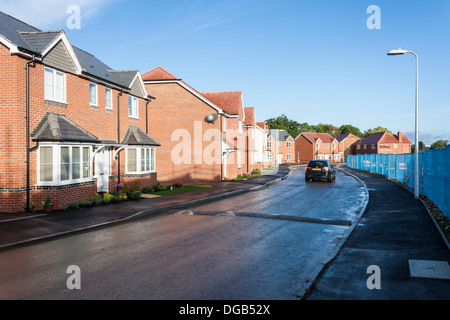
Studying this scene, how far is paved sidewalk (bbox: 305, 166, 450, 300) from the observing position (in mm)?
5551

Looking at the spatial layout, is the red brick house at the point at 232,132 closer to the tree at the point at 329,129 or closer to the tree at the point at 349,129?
the tree at the point at 329,129

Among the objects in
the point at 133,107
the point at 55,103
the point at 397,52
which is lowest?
the point at 55,103

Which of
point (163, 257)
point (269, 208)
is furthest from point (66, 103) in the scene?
point (163, 257)

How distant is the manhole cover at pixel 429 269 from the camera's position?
627 centimetres

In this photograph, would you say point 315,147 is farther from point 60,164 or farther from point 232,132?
point 60,164

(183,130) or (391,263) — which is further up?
(183,130)

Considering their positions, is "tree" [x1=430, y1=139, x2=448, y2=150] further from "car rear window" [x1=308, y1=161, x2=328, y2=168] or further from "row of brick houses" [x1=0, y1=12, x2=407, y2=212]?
"row of brick houses" [x1=0, y1=12, x2=407, y2=212]

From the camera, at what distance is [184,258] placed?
24.7ft

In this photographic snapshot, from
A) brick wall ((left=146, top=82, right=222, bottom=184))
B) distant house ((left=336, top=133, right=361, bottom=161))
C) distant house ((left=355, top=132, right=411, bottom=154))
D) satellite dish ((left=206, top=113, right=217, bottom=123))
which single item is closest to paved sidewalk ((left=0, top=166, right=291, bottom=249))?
brick wall ((left=146, top=82, right=222, bottom=184))

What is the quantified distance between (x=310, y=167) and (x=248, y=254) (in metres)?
22.7

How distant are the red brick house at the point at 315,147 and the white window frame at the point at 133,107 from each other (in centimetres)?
7352

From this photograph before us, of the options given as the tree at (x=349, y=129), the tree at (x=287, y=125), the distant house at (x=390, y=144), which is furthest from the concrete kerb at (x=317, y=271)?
the tree at (x=349, y=129)

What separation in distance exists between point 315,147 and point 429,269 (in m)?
92.4

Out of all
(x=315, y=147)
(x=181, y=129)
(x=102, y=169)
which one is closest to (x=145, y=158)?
(x=102, y=169)
